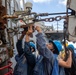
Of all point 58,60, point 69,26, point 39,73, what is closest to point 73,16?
point 69,26

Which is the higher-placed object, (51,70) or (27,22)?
(27,22)

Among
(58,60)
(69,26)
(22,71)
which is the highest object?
(69,26)

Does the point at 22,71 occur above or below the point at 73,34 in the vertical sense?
below

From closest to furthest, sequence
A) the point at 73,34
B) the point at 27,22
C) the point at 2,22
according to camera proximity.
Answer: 1. the point at 73,34
2. the point at 2,22
3. the point at 27,22

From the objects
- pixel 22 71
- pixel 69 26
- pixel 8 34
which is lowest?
pixel 22 71

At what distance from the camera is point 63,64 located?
96.3 inches

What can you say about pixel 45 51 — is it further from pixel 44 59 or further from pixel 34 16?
pixel 34 16

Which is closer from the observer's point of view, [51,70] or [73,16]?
[73,16]

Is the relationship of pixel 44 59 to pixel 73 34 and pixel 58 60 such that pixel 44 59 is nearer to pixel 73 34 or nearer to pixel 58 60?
pixel 58 60

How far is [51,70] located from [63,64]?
0.15m

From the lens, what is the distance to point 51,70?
2.42 meters

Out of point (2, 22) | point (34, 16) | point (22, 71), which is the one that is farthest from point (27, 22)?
point (22, 71)

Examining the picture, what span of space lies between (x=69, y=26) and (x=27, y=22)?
0.70 meters

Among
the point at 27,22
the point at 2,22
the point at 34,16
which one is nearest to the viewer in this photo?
the point at 2,22
